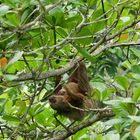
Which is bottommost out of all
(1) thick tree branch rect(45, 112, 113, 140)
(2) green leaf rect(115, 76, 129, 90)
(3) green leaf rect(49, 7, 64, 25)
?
(1) thick tree branch rect(45, 112, 113, 140)

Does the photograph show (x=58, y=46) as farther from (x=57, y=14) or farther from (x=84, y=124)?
(x=84, y=124)

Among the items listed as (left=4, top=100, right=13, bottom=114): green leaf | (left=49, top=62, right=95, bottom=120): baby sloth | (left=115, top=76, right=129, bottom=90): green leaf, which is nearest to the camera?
(left=115, top=76, right=129, bottom=90): green leaf

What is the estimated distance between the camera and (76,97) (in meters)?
2.57

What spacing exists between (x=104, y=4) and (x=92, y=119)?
615 mm

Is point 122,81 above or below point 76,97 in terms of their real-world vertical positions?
above

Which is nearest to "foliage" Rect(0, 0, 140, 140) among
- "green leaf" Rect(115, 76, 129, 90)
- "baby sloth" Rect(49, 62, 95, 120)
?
"green leaf" Rect(115, 76, 129, 90)

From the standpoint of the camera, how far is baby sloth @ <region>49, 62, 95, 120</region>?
8.20 ft

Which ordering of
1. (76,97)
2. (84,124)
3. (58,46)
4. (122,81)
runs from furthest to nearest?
(76,97) < (84,124) < (122,81) < (58,46)

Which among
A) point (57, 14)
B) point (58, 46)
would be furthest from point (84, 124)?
point (57, 14)

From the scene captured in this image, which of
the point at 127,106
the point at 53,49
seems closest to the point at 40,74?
the point at 53,49

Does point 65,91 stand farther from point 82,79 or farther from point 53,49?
point 53,49

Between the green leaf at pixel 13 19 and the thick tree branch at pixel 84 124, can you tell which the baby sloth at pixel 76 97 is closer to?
the thick tree branch at pixel 84 124

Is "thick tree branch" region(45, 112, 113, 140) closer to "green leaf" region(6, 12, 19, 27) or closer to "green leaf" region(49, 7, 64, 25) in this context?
"green leaf" region(49, 7, 64, 25)

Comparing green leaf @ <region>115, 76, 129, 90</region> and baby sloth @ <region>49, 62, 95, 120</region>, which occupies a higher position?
green leaf @ <region>115, 76, 129, 90</region>
